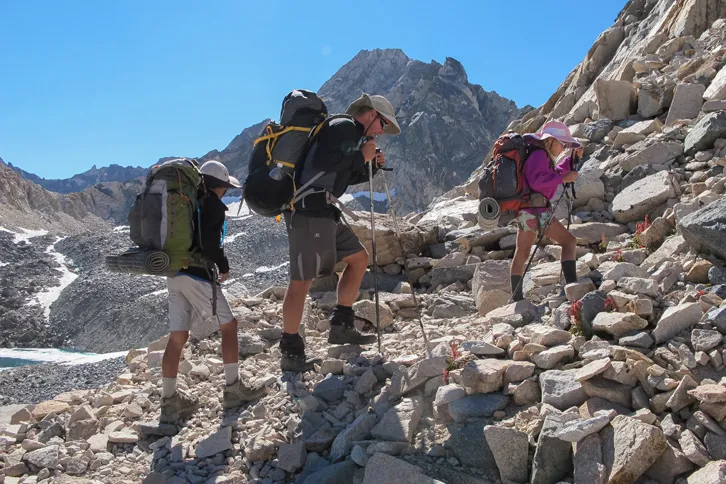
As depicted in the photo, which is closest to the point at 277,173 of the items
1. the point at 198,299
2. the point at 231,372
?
the point at 198,299

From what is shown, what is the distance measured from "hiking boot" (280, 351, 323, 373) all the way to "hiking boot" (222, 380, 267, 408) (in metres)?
0.40

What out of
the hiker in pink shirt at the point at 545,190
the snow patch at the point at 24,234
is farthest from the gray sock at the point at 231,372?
the snow patch at the point at 24,234

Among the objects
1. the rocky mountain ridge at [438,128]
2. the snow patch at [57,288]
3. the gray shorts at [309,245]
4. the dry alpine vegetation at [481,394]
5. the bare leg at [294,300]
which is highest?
the rocky mountain ridge at [438,128]

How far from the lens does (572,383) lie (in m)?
3.24

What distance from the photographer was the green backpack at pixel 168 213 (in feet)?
13.9

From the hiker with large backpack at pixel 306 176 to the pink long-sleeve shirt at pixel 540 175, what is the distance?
5.45 feet

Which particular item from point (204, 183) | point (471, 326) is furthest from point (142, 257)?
point (471, 326)

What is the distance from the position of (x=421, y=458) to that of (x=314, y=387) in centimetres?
159

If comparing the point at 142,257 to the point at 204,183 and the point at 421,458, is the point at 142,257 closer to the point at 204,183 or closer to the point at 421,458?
the point at 204,183

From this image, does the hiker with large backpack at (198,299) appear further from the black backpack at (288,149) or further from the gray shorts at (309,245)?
the gray shorts at (309,245)

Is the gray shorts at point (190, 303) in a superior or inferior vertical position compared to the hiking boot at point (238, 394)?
superior

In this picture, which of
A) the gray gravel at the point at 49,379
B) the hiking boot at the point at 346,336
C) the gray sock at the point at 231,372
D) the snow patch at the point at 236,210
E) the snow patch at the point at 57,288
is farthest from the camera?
the snow patch at the point at 57,288

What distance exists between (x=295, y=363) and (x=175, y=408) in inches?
45.3

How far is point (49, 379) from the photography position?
47.2 feet
